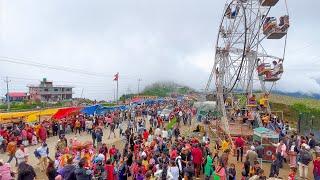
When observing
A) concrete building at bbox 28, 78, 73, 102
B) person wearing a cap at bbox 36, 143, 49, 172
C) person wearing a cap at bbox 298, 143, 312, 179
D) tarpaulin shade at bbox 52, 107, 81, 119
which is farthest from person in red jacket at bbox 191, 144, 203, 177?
concrete building at bbox 28, 78, 73, 102

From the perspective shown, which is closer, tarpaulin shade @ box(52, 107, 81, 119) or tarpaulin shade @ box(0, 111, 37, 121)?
tarpaulin shade @ box(0, 111, 37, 121)

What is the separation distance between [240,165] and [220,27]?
19.5 meters

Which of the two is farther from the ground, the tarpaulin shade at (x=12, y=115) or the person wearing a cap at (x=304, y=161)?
the tarpaulin shade at (x=12, y=115)

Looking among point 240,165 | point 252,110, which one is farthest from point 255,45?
point 240,165

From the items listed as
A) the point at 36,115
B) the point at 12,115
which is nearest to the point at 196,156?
the point at 12,115

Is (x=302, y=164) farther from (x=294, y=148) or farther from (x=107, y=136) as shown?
(x=107, y=136)

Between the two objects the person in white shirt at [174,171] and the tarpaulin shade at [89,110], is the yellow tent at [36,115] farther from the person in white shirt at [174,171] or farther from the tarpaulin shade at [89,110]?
the person in white shirt at [174,171]

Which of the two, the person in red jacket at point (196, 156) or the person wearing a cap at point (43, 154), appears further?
the person wearing a cap at point (43, 154)

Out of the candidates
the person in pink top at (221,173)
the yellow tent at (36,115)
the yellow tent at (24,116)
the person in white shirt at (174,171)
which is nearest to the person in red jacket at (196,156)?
the person in pink top at (221,173)

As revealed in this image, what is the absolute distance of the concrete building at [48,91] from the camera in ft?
447

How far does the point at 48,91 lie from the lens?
140 m

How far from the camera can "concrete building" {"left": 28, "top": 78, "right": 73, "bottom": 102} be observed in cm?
13619

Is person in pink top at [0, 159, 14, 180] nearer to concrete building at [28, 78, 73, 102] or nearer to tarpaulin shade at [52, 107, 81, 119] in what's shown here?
tarpaulin shade at [52, 107, 81, 119]

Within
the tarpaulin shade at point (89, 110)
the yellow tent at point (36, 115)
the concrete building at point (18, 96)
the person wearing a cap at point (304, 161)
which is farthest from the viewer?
the concrete building at point (18, 96)
